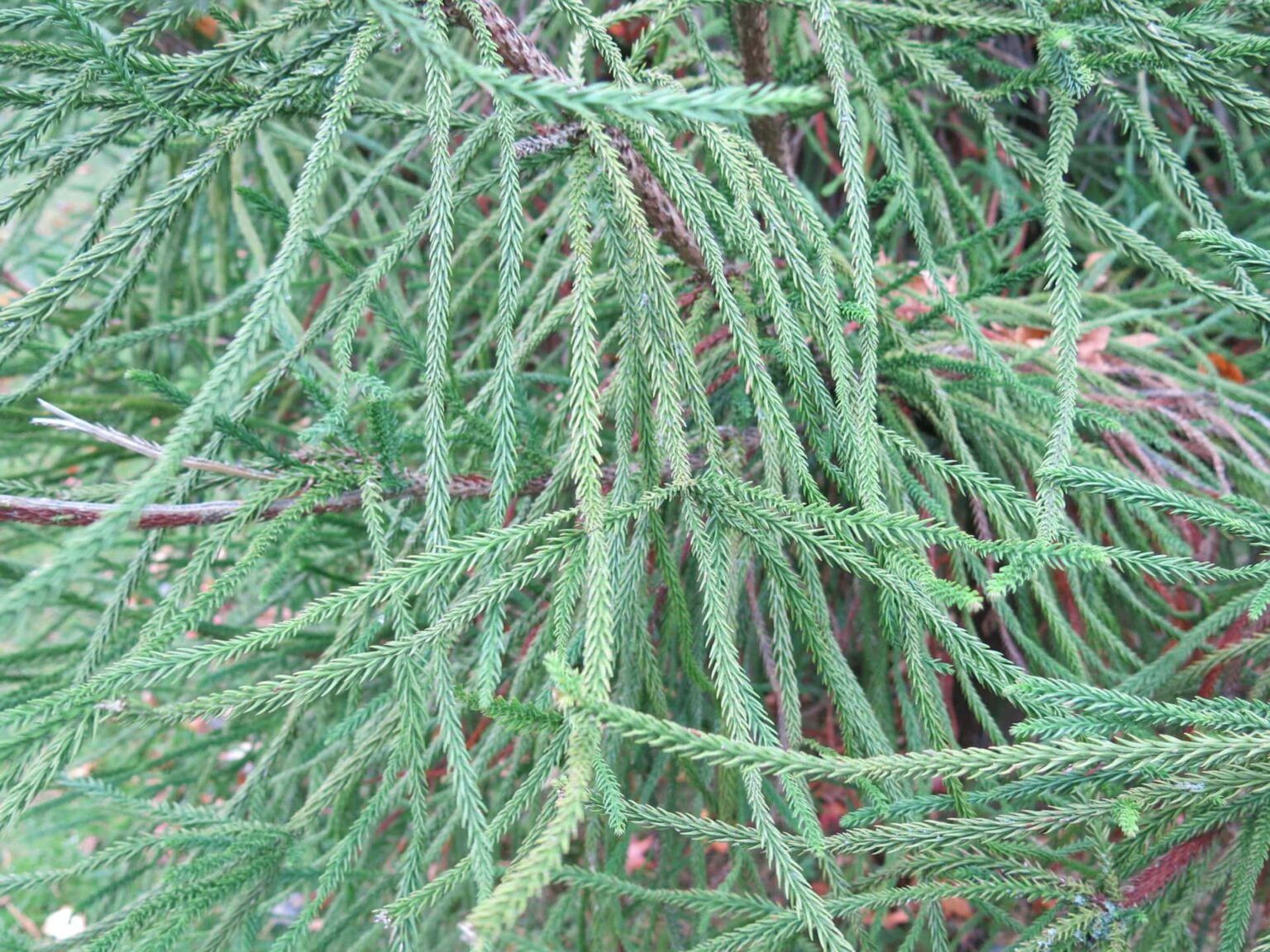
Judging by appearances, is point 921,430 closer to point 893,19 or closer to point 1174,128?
point 893,19

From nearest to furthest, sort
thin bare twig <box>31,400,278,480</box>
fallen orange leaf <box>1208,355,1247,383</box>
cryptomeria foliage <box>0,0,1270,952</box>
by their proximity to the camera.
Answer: cryptomeria foliage <box>0,0,1270,952</box>, thin bare twig <box>31,400,278,480</box>, fallen orange leaf <box>1208,355,1247,383</box>

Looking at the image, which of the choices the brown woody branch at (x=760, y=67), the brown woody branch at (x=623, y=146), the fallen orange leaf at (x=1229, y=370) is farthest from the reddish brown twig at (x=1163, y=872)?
the fallen orange leaf at (x=1229, y=370)

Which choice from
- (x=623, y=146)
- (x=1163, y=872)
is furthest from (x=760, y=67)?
(x=1163, y=872)

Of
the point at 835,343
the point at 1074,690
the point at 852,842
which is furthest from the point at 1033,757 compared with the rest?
the point at 835,343

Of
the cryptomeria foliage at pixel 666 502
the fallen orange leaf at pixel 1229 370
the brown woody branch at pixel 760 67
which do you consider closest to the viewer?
the cryptomeria foliage at pixel 666 502

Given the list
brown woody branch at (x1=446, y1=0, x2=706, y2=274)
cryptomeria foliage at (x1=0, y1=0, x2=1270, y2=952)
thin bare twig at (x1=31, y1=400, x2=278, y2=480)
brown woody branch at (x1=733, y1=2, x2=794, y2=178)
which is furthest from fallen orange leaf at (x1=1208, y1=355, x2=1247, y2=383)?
thin bare twig at (x1=31, y1=400, x2=278, y2=480)

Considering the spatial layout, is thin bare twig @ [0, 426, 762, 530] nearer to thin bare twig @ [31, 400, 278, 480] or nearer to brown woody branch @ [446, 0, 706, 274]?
thin bare twig @ [31, 400, 278, 480]

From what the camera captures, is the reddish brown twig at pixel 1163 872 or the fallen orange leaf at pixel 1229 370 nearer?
the reddish brown twig at pixel 1163 872

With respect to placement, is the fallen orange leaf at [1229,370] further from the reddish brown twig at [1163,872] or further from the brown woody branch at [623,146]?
the brown woody branch at [623,146]

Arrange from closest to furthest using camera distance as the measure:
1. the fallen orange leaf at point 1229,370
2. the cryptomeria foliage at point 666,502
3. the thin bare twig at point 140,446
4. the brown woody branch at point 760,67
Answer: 1. the cryptomeria foliage at point 666,502
2. the thin bare twig at point 140,446
3. the brown woody branch at point 760,67
4. the fallen orange leaf at point 1229,370

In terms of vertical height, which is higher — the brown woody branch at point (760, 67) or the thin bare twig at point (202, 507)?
the brown woody branch at point (760, 67)

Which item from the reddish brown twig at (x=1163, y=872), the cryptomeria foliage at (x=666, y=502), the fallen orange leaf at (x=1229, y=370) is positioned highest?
the cryptomeria foliage at (x=666, y=502)
